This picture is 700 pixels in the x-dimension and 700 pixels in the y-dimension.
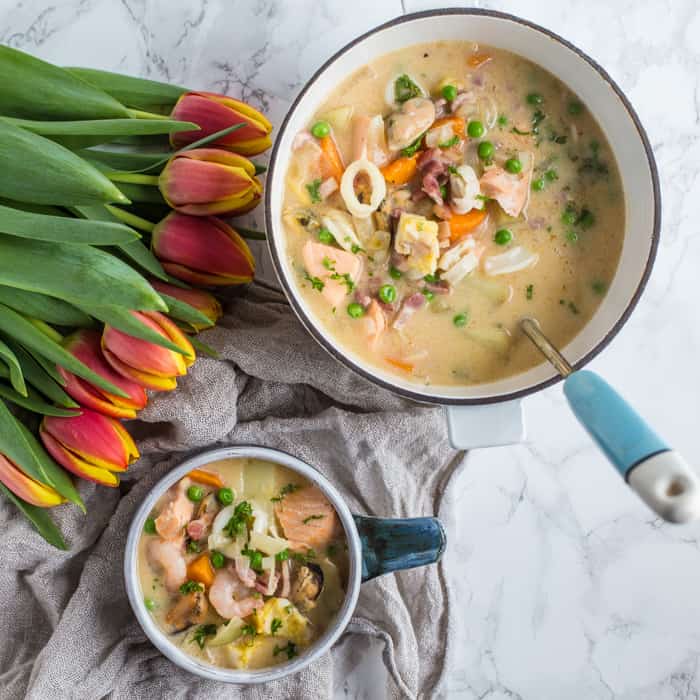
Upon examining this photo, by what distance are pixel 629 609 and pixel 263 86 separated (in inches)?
53.1

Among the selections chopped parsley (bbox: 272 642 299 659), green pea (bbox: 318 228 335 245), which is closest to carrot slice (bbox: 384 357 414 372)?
green pea (bbox: 318 228 335 245)

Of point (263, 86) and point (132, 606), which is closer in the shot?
point (132, 606)

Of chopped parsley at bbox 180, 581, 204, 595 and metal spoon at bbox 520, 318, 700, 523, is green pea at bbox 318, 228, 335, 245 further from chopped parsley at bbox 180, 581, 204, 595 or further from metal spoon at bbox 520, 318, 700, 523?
chopped parsley at bbox 180, 581, 204, 595

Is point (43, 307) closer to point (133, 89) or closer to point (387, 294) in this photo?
Answer: point (133, 89)

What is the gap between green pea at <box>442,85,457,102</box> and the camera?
1.71 metres

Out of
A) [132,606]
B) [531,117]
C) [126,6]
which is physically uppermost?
[531,117]

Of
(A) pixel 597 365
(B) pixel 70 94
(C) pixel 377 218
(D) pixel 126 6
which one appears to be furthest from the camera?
(A) pixel 597 365

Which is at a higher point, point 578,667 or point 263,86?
point 263,86

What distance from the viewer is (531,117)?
1.75 meters

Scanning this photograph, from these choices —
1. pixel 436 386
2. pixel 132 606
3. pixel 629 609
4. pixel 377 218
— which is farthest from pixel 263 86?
pixel 629 609

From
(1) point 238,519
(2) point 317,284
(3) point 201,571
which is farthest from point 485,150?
(3) point 201,571

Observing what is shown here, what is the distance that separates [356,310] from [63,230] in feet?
1.75

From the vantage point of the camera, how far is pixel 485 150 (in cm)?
171

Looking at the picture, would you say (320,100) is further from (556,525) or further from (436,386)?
(556,525)
